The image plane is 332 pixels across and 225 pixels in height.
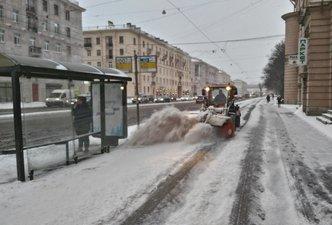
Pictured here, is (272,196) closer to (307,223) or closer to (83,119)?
(307,223)

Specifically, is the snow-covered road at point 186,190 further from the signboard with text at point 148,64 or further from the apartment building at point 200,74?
the apartment building at point 200,74

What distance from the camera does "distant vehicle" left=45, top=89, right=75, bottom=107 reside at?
425 inches

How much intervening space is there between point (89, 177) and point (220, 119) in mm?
8112

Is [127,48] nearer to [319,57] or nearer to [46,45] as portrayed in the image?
[46,45]

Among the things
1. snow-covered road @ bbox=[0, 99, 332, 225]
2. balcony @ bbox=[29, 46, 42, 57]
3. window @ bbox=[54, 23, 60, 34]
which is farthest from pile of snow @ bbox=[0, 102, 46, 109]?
window @ bbox=[54, 23, 60, 34]

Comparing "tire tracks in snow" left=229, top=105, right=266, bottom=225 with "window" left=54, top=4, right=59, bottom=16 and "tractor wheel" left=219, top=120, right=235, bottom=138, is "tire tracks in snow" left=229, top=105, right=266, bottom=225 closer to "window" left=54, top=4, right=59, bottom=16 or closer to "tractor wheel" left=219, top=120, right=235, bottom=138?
"tractor wheel" left=219, top=120, right=235, bottom=138

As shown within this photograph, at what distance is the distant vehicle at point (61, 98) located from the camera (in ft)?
35.4

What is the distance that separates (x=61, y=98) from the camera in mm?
11109

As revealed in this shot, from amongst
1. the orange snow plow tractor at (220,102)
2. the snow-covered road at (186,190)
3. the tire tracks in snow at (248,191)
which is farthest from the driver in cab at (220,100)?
the snow-covered road at (186,190)

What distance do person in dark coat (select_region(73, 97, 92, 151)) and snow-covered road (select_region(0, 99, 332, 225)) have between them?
0.69 metres

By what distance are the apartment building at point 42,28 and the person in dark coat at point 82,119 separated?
127ft

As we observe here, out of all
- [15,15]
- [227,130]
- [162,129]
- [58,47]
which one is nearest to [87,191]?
[162,129]

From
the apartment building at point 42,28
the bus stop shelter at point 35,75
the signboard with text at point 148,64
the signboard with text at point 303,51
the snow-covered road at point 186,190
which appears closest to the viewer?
the snow-covered road at point 186,190

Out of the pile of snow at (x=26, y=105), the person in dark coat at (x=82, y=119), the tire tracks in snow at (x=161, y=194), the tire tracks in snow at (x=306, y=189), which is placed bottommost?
the tire tracks in snow at (x=306, y=189)
